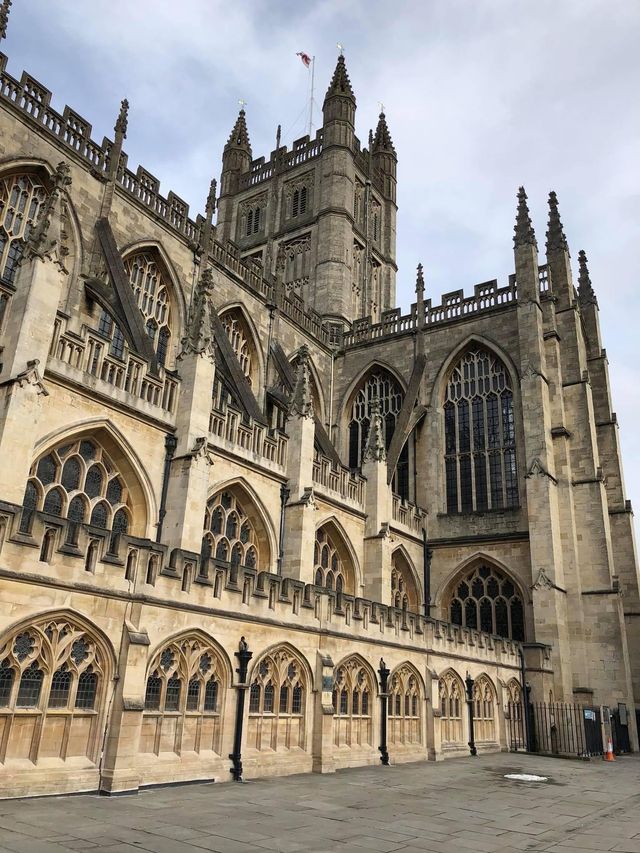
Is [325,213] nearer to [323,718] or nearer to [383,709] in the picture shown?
[383,709]

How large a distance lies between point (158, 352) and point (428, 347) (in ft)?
43.4

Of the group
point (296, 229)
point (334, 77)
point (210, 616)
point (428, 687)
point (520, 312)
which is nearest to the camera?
point (210, 616)

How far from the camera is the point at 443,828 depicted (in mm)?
8172

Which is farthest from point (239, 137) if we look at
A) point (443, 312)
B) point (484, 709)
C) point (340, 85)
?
point (484, 709)

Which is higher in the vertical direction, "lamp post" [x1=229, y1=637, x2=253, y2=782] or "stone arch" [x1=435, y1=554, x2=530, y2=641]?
"stone arch" [x1=435, y1=554, x2=530, y2=641]

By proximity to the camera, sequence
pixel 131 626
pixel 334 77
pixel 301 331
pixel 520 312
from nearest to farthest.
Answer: pixel 131 626
pixel 520 312
pixel 301 331
pixel 334 77

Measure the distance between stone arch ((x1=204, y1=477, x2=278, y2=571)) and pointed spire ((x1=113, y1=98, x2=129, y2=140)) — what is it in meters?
12.1

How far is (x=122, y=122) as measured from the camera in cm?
2300

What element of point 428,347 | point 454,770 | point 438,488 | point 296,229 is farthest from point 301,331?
point 454,770

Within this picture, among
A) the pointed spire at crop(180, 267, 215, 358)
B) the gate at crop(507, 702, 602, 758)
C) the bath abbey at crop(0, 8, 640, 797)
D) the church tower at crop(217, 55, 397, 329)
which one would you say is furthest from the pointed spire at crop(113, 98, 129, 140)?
the gate at crop(507, 702, 602, 758)

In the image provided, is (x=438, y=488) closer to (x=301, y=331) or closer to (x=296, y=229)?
(x=301, y=331)

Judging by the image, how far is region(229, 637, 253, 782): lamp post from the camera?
11.7 m

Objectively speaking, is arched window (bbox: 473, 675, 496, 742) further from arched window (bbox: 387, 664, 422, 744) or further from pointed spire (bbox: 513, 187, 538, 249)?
pointed spire (bbox: 513, 187, 538, 249)

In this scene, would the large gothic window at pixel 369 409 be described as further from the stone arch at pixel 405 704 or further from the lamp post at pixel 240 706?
the lamp post at pixel 240 706
